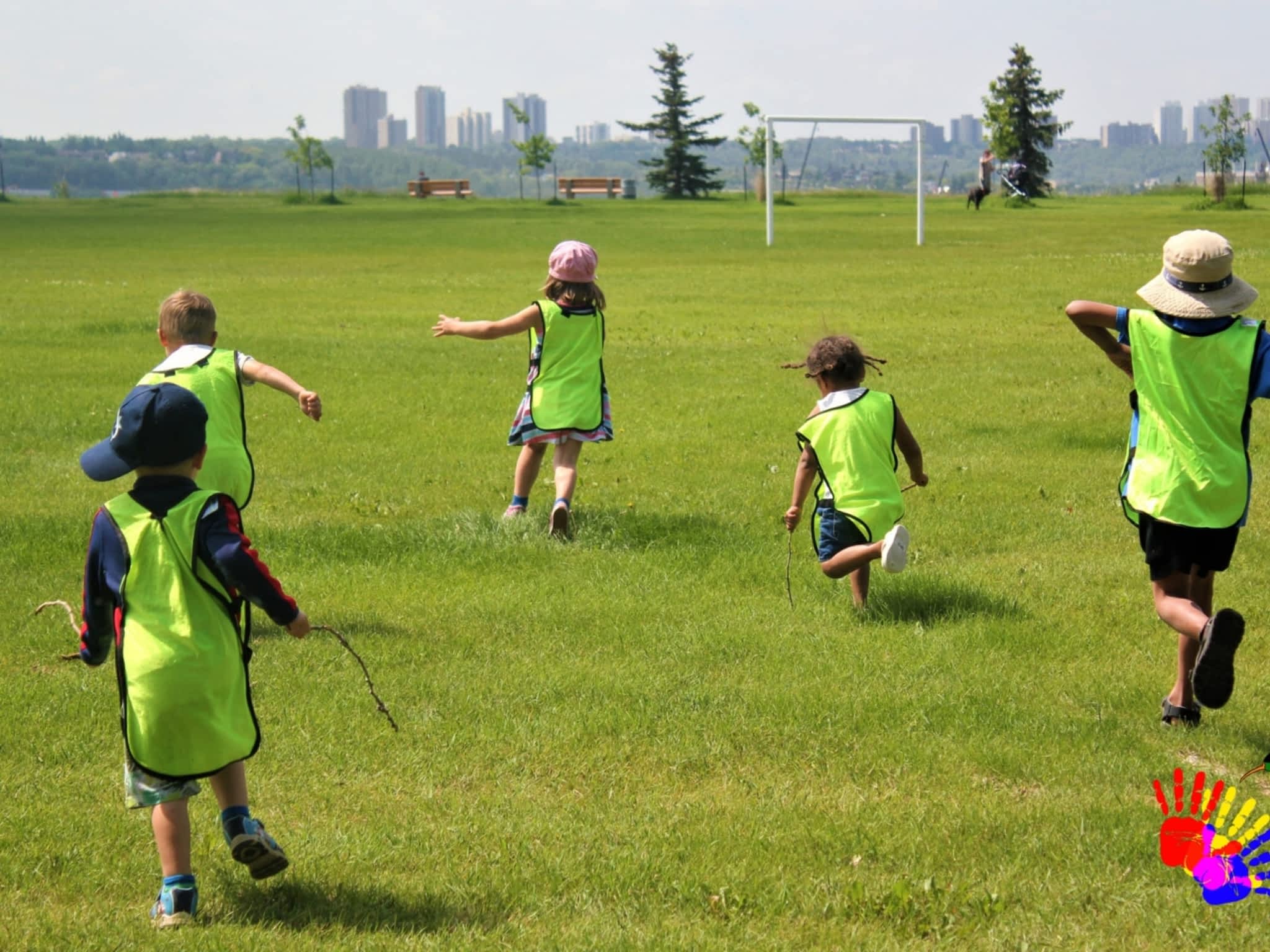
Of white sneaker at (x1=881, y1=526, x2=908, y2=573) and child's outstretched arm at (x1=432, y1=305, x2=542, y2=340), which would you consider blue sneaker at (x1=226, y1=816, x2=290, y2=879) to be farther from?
child's outstretched arm at (x1=432, y1=305, x2=542, y2=340)

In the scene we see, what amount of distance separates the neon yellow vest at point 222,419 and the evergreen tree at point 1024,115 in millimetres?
81885

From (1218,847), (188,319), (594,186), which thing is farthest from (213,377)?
(594,186)

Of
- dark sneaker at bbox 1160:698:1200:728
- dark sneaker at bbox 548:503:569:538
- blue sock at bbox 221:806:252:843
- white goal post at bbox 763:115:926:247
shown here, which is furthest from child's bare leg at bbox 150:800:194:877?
white goal post at bbox 763:115:926:247

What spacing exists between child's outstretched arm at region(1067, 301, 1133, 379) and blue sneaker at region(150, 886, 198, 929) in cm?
345

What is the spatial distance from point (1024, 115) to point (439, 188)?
3537cm

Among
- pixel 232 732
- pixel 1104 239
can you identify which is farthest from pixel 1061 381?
pixel 1104 239

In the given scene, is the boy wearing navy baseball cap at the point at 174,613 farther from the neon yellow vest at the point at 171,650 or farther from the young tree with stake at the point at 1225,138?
the young tree with stake at the point at 1225,138

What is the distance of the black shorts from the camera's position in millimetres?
5348

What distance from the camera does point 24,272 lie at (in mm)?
31422

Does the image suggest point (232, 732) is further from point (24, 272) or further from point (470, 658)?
point (24, 272)

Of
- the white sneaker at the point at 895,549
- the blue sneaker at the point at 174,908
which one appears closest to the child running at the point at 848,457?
the white sneaker at the point at 895,549

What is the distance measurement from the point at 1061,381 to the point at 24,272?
23986 mm

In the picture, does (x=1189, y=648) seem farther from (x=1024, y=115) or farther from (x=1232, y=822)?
(x=1024, y=115)

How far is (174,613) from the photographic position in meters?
3.97
